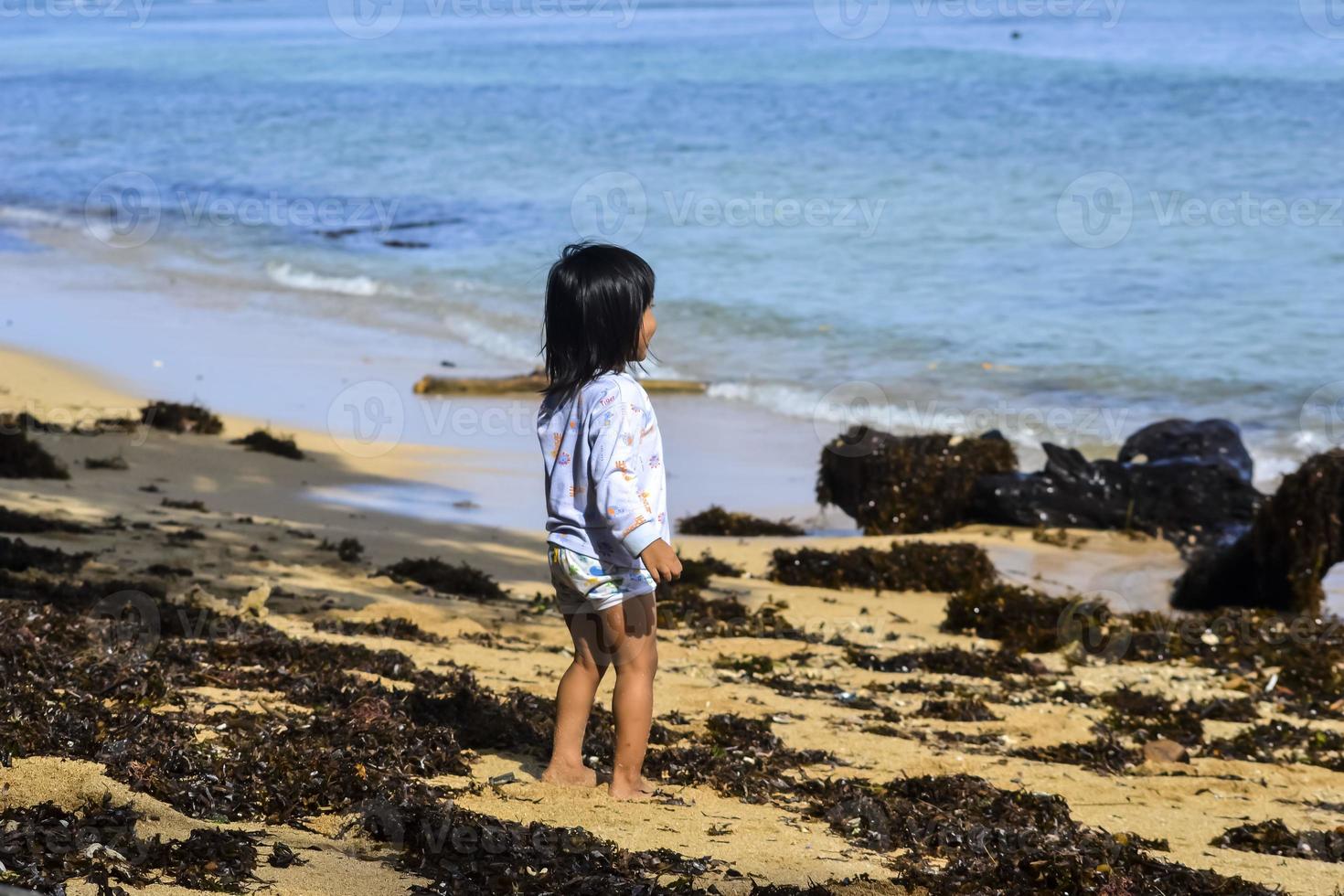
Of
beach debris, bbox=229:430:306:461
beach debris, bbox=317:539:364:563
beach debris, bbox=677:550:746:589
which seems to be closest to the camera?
beach debris, bbox=317:539:364:563

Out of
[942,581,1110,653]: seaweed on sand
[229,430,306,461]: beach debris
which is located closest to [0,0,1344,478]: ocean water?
[229,430,306,461]: beach debris

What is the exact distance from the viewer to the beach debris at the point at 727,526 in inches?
387

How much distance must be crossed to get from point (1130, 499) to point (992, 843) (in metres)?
6.89

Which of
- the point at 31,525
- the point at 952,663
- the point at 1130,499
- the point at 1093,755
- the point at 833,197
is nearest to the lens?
the point at 1093,755

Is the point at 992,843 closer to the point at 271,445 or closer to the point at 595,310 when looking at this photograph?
the point at 595,310

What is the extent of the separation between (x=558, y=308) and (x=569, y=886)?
153 centimetres

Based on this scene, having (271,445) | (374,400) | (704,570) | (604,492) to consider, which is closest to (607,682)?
(604,492)

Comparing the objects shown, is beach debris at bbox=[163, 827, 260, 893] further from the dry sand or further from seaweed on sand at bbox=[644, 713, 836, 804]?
seaweed on sand at bbox=[644, 713, 836, 804]

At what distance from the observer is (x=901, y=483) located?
34.1 ft

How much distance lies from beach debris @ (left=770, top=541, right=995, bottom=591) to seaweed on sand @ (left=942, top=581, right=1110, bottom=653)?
0.90 metres

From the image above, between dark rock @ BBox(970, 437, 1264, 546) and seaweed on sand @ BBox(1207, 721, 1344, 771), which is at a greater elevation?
dark rock @ BBox(970, 437, 1264, 546)

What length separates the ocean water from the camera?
16516mm

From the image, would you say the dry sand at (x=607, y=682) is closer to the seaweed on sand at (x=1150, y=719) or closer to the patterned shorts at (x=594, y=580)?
the seaweed on sand at (x=1150, y=719)

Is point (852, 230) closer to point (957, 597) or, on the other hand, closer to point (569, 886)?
point (957, 597)
